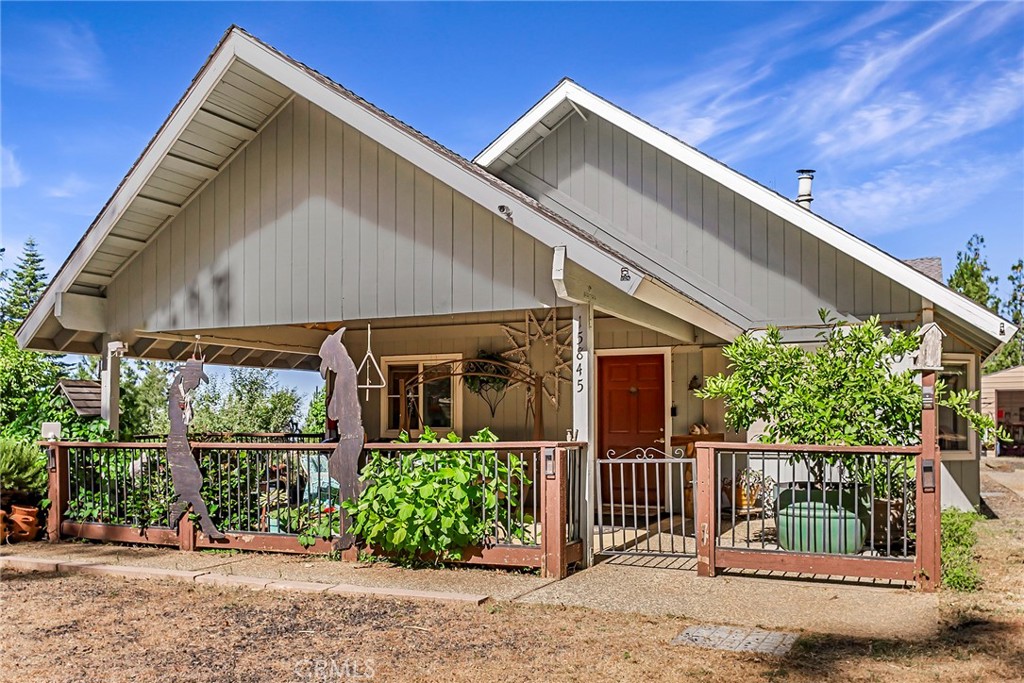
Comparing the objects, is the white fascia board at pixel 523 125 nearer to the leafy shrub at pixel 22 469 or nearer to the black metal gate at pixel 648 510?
the black metal gate at pixel 648 510

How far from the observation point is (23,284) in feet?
97.2

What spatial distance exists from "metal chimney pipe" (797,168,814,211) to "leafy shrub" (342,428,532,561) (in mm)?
6844

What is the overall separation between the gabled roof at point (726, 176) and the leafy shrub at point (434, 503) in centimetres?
478

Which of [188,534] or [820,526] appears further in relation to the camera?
[188,534]

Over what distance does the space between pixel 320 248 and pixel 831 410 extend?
5176mm

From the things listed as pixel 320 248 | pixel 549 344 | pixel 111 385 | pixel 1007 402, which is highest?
pixel 320 248

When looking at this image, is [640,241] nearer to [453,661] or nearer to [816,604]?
[816,604]

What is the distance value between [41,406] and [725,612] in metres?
8.22

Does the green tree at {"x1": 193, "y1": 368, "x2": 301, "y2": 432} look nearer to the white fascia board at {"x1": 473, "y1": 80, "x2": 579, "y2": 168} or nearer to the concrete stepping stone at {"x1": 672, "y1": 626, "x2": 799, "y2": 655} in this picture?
the white fascia board at {"x1": 473, "y1": 80, "x2": 579, "y2": 168}

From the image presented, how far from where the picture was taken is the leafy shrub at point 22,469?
9.53 meters

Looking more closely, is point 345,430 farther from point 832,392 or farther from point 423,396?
point 423,396

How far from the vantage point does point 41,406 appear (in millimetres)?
10383

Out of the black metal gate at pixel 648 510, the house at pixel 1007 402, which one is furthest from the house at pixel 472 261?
the house at pixel 1007 402


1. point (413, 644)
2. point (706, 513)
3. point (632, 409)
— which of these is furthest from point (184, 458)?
point (632, 409)
